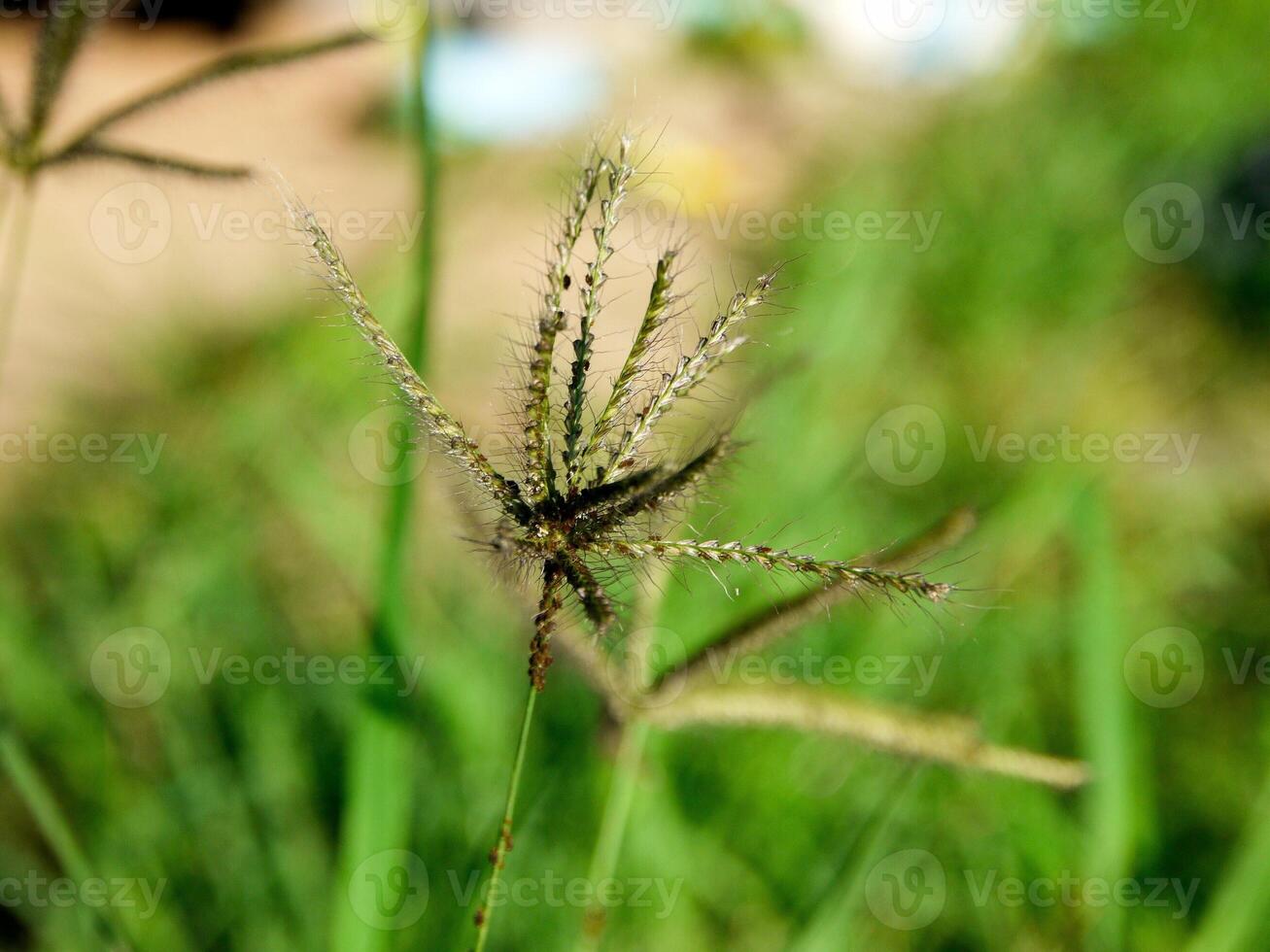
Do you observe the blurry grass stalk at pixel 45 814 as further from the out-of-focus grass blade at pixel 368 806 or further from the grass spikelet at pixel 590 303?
the grass spikelet at pixel 590 303

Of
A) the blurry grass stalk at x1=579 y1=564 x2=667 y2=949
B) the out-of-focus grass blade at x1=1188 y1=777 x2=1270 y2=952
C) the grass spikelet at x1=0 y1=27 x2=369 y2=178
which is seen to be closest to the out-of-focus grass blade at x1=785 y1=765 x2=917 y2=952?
the blurry grass stalk at x1=579 y1=564 x2=667 y2=949

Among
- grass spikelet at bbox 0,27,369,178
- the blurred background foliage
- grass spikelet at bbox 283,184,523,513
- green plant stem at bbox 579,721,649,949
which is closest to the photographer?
grass spikelet at bbox 283,184,523,513

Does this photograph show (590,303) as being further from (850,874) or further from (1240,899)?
(1240,899)

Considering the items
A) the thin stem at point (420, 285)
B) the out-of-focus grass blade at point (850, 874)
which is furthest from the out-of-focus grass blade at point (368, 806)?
the out-of-focus grass blade at point (850, 874)

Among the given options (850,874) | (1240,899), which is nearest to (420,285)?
(850,874)

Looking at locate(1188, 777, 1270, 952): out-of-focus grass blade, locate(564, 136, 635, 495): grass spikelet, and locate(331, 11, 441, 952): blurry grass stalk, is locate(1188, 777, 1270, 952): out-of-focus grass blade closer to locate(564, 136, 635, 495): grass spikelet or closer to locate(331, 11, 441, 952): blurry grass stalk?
locate(331, 11, 441, 952): blurry grass stalk

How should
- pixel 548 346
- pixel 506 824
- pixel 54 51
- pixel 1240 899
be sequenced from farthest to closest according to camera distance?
pixel 1240 899
pixel 54 51
pixel 506 824
pixel 548 346
